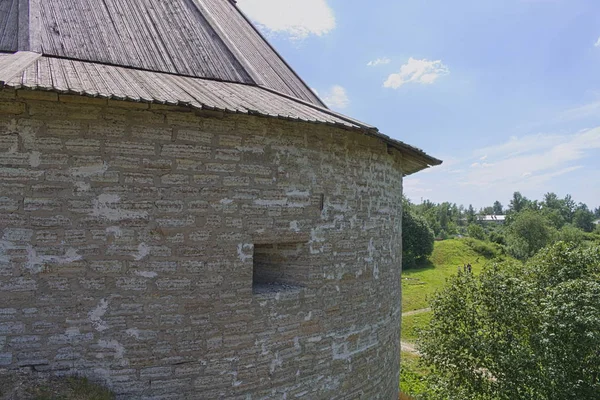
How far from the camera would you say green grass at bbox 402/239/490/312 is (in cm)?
2302

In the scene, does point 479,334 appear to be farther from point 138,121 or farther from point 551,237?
point 551,237

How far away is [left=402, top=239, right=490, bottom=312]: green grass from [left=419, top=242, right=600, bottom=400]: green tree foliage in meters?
9.38

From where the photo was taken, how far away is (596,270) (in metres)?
9.41

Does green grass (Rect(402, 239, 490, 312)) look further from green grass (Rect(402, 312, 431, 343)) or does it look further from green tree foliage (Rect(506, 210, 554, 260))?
green tree foliage (Rect(506, 210, 554, 260))

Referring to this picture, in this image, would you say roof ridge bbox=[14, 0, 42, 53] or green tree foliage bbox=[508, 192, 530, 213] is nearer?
Result: roof ridge bbox=[14, 0, 42, 53]

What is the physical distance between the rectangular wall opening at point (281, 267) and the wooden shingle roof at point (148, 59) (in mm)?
1343

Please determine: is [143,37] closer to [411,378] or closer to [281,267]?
[281,267]

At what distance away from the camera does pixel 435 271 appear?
30453 millimetres

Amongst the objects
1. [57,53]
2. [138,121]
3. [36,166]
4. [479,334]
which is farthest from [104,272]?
[479,334]

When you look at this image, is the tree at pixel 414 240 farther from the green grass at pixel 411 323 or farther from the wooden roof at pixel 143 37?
the wooden roof at pixel 143 37

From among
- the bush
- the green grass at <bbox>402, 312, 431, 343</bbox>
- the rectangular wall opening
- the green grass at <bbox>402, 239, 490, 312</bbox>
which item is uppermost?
the bush

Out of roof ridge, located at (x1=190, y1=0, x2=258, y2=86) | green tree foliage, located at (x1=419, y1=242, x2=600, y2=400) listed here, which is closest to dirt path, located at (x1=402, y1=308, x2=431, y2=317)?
green tree foliage, located at (x1=419, y1=242, x2=600, y2=400)

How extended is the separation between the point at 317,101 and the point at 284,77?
27.0 inches

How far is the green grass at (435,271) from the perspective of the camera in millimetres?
23025
